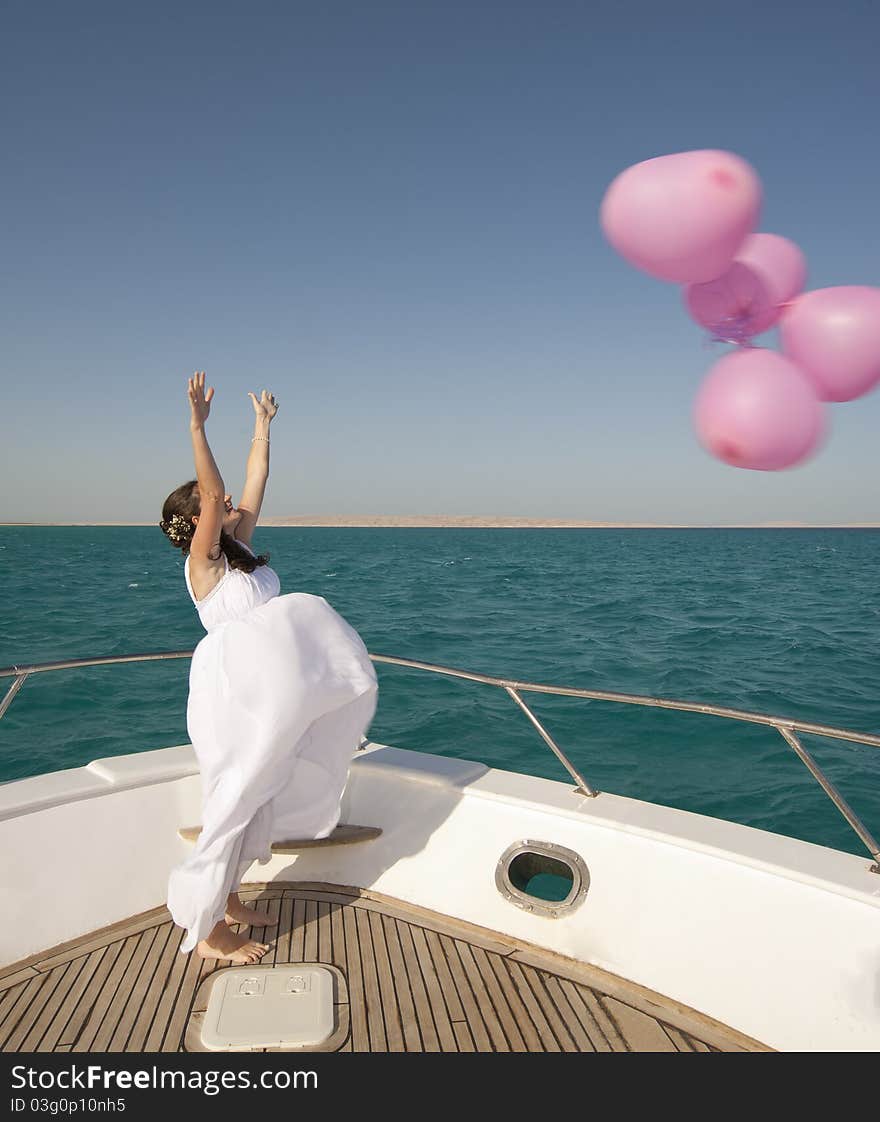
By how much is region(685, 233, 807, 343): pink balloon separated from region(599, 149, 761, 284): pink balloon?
63 millimetres

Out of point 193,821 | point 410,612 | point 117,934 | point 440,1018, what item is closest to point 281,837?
point 193,821

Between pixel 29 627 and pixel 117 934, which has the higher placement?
pixel 117 934

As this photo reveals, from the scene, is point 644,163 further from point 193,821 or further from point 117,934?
point 117,934

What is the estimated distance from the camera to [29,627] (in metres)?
15.8

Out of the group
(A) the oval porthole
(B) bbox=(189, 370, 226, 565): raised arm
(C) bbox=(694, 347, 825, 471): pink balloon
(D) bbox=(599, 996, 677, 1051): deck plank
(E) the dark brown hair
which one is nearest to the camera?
(C) bbox=(694, 347, 825, 471): pink balloon

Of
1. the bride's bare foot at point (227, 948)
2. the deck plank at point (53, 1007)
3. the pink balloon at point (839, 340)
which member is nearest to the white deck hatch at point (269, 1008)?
the bride's bare foot at point (227, 948)

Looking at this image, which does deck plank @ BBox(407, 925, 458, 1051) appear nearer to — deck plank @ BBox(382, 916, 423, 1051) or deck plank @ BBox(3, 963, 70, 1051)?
deck plank @ BBox(382, 916, 423, 1051)

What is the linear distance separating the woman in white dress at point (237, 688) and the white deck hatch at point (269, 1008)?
0.12m

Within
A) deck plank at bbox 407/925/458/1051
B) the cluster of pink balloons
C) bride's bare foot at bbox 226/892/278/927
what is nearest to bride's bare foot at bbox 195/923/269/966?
bride's bare foot at bbox 226/892/278/927

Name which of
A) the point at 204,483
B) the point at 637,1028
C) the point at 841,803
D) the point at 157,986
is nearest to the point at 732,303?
the point at 841,803

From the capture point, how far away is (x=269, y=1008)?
2355mm

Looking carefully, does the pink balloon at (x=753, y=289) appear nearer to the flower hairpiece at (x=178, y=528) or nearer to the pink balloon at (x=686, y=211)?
the pink balloon at (x=686, y=211)

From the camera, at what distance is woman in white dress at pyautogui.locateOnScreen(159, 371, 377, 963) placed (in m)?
2.41
